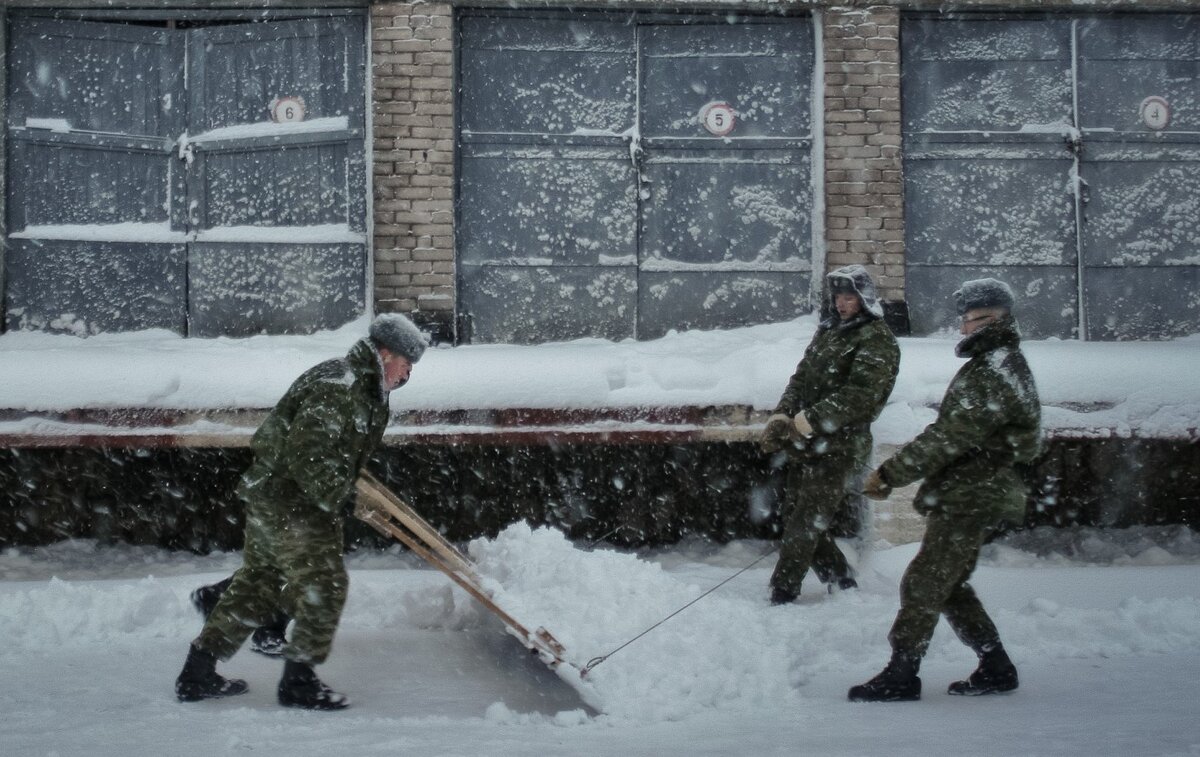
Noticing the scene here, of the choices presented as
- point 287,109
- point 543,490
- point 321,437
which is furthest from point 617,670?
point 287,109

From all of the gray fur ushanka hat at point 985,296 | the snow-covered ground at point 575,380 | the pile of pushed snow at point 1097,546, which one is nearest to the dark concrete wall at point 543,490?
the pile of pushed snow at point 1097,546

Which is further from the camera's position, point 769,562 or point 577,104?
point 577,104

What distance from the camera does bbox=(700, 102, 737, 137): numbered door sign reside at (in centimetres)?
818

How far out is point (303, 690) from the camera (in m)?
4.28

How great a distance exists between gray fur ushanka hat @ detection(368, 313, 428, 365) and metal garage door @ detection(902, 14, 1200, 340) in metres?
5.14

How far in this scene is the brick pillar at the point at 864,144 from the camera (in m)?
7.98

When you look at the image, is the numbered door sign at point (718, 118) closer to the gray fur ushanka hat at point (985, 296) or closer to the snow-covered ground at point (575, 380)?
the snow-covered ground at point (575, 380)

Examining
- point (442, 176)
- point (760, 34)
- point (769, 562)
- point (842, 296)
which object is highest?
point (760, 34)

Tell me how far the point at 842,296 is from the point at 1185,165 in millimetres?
4460

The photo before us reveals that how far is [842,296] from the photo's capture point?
224 inches

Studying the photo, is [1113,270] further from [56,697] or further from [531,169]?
[56,697]

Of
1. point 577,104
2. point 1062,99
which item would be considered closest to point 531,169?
point 577,104

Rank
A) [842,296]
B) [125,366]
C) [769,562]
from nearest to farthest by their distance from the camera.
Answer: [842,296] < [125,366] < [769,562]

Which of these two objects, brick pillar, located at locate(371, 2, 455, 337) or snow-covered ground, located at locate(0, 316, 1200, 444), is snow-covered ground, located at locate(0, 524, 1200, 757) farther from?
brick pillar, located at locate(371, 2, 455, 337)
